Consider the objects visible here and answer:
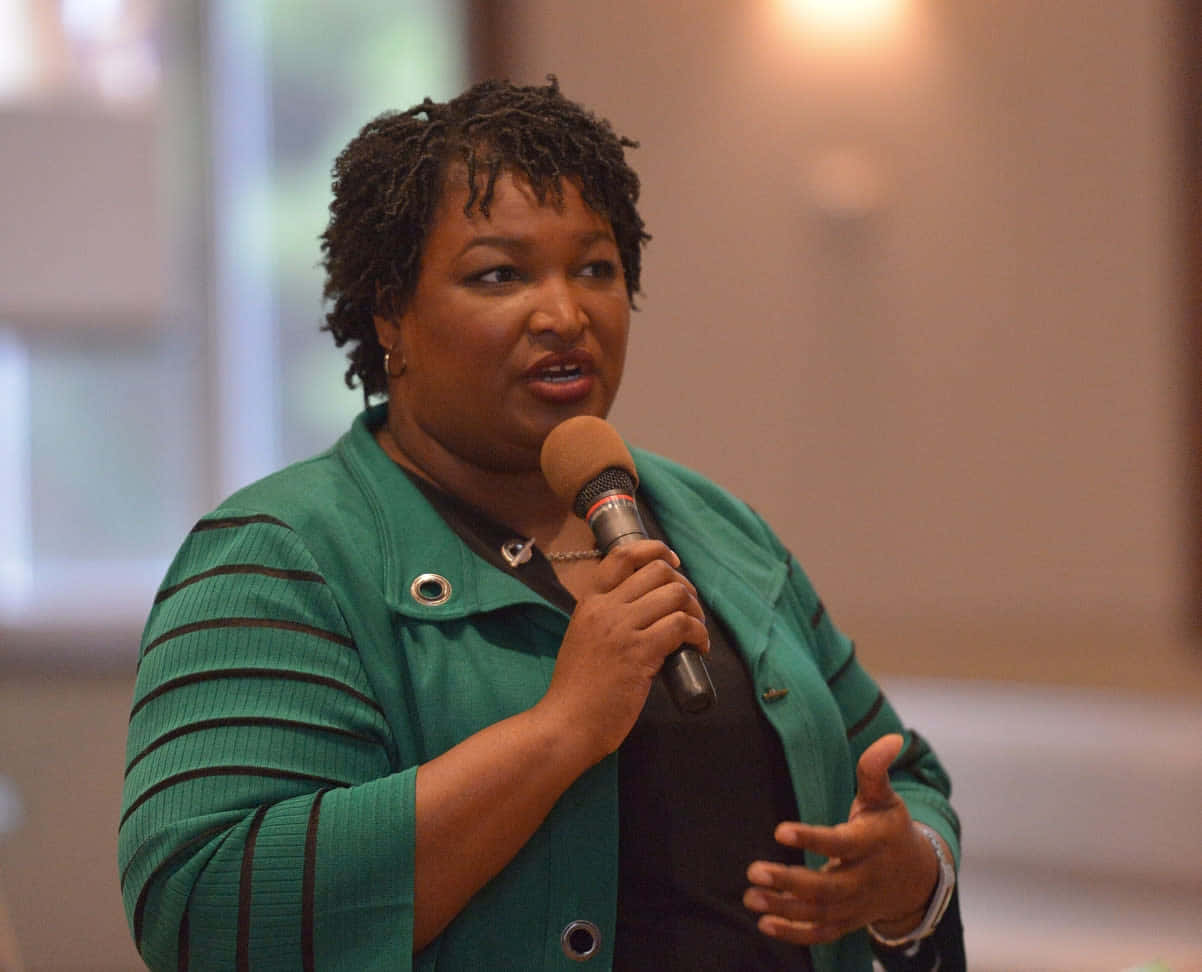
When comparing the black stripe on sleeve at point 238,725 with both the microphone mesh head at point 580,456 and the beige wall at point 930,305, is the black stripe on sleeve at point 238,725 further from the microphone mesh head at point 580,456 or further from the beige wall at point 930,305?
the beige wall at point 930,305

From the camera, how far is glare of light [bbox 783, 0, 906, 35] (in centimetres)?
359

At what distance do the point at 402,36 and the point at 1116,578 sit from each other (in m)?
2.33

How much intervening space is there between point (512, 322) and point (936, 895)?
0.69 meters

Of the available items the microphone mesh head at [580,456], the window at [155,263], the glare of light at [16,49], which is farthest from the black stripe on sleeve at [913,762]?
the glare of light at [16,49]

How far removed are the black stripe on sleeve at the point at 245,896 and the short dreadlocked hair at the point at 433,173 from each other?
551 millimetres

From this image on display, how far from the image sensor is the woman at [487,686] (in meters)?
1.13

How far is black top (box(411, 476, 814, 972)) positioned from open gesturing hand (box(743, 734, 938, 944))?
0.04m

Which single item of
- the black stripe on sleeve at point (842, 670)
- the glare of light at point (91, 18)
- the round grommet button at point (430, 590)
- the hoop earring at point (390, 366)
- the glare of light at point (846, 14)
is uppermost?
the glare of light at point (91, 18)

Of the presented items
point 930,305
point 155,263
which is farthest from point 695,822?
point 155,263

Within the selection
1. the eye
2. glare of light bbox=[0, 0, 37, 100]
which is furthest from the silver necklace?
glare of light bbox=[0, 0, 37, 100]

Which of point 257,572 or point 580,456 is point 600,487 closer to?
point 580,456

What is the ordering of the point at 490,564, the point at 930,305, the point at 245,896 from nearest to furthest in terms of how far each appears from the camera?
the point at 245,896, the point at 490,564, the point at 930,305

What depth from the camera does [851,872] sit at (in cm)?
126

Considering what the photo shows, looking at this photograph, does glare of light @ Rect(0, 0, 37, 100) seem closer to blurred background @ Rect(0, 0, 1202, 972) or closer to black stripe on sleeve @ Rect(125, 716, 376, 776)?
blurred background @ Rect(0, 0, 1202, 972)
